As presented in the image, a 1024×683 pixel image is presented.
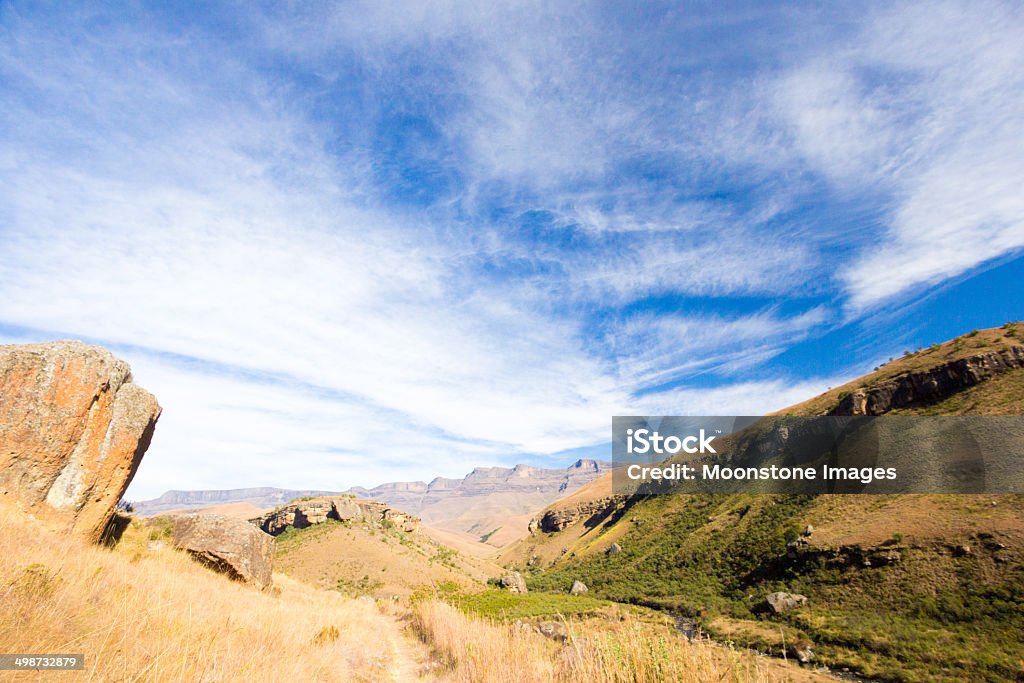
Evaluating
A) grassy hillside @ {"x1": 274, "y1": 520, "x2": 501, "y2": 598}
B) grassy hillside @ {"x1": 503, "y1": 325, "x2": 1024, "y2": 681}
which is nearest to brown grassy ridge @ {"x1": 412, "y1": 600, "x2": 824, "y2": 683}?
grassy hillside @ {"x1": 503, "y1": 325, "x2": 1024, "y2": 681}

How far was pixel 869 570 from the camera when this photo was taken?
35.4 meters

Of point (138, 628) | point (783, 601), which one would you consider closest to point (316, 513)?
point (783, 601)

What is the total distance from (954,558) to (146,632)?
4822 cm

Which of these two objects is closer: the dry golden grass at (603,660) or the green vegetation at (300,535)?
the dry golden grass at (603,660)

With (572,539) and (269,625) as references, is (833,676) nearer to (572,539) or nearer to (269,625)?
Result: (269,625)

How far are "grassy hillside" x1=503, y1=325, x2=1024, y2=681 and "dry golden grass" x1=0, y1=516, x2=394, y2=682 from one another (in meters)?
32.8

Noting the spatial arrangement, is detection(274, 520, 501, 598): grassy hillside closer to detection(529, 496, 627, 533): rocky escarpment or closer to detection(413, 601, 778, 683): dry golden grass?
detection(529, 496, 627, 533): rocky escarpment

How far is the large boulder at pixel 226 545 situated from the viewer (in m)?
15.6

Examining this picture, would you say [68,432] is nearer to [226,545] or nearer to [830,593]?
[226,545]

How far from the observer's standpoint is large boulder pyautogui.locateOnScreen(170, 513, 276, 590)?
15578 mm

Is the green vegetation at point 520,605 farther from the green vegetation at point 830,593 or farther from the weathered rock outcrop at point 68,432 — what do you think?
the weathered rock outcrop at point 68,432

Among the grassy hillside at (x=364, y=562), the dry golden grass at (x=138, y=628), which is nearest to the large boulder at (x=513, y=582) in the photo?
the grassy hillside at (x=364, y=562)

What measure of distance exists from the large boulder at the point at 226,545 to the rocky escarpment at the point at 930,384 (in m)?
72.1

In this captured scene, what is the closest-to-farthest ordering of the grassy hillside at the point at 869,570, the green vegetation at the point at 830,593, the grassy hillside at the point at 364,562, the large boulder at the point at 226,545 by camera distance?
1. the large boulder at the point at 226,545
2. the green vegetation at the point at 830,593
3. the grassy hillside at the point at 869,570
4. the grassy hillside at the point at 364,562
